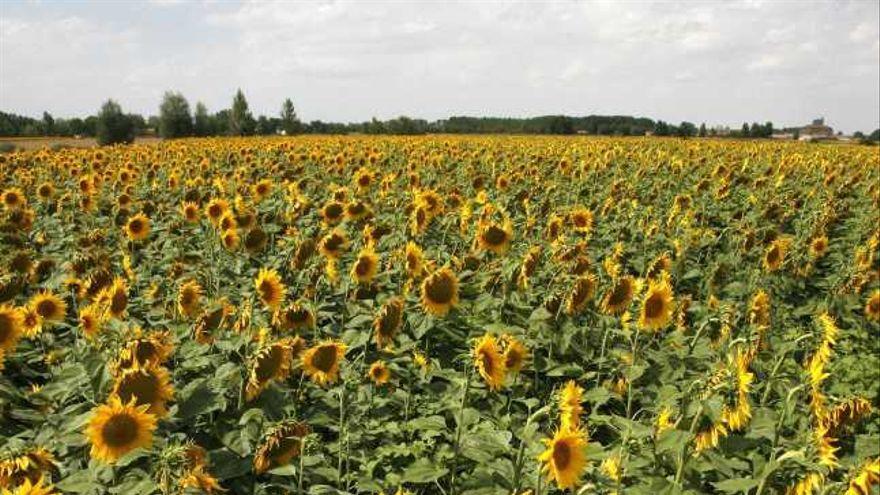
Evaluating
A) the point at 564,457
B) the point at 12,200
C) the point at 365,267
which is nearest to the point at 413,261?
the point at 365,267

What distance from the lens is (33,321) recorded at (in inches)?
189

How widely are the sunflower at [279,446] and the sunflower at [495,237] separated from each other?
11.0 ft

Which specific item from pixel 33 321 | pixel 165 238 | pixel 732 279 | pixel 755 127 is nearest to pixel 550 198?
pixel 732 279

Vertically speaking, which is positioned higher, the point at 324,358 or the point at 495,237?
the point at 495,237

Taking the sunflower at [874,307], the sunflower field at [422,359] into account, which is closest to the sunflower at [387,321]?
the sunflower field at [422,359]

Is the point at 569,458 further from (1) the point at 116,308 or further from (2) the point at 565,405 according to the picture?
(1) the point at 116,308

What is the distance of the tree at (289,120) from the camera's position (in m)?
50.7

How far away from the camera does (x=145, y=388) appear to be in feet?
9.82

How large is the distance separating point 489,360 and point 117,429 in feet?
6.10

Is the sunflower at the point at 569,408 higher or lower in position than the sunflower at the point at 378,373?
higher

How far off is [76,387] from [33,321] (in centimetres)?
166

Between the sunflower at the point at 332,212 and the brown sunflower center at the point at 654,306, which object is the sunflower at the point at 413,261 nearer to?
the sunflower at the point at 332,212

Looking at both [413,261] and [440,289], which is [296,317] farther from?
[413,261]

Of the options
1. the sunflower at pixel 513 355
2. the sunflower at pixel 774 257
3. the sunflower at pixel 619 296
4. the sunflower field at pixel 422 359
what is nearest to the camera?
the sunflower field at pixel 422 359
